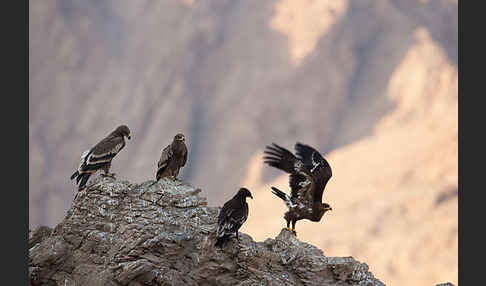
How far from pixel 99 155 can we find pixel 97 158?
0.13 meters

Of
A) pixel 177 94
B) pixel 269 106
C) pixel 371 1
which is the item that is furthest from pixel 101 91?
pixel 371 1

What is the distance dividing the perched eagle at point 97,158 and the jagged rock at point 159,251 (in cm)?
46

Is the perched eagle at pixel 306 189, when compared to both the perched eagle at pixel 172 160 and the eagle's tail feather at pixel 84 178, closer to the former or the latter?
the perched eagle at pixel 172 160

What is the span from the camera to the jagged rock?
21.0 m

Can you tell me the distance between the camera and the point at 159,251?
21.2 metres

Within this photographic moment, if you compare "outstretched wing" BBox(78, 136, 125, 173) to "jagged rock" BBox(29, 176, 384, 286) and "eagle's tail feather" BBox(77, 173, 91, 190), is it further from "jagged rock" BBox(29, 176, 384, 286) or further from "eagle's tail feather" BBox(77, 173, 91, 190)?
"jagged rock" BBox(29, 176, 384, 286)

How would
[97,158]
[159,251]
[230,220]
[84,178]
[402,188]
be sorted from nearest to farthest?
Answer: [230,220] < [159,251] < [84,178] < [97,158] < [402,188]

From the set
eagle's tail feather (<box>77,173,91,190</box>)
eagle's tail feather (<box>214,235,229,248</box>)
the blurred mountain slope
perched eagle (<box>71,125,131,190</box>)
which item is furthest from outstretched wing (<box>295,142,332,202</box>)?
the blurred mountain slope

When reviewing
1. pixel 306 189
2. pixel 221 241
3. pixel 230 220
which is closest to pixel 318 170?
pixel 306 189

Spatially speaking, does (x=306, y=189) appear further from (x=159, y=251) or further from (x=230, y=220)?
(x=159, y=251)

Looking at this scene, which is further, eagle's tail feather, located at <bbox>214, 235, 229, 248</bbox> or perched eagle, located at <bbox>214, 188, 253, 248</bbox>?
eagle's tail feather, located at <bbox>214, 235, 229, 248</bbox>

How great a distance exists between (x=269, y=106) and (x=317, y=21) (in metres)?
12.6

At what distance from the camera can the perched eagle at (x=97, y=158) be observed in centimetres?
2378

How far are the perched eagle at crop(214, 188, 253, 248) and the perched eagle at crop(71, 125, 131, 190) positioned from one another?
506 centimetres
